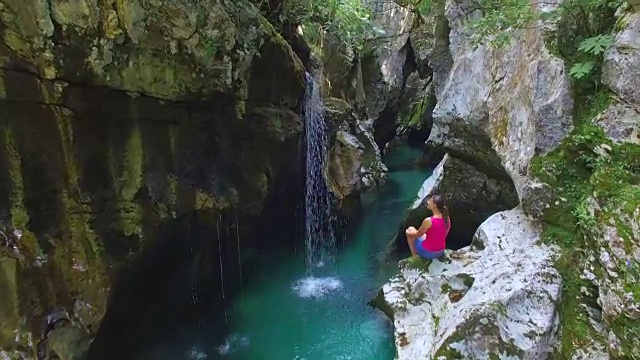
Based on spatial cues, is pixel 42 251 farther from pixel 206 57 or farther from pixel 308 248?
pixel 308 248

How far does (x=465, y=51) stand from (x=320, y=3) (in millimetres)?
3687

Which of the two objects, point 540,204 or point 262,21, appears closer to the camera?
point 540,204

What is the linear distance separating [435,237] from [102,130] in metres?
4.86

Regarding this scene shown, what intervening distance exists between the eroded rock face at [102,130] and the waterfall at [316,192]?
3.11 metres

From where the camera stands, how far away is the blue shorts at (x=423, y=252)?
636 centimetres

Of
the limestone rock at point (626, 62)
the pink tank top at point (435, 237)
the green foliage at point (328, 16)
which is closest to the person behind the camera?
the limestone rock at point (626, 62)

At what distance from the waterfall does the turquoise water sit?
1.43 feet

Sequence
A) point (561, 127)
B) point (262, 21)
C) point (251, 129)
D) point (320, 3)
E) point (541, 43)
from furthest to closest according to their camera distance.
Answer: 1. point (320, 3)
2. point (251, 129)
3. point (262, 21)
4. point (541, 43)
5. point (561, 127)

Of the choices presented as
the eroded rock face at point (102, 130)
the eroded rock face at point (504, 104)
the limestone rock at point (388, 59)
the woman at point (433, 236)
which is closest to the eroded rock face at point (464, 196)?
the eroded rock face at point (504, 104)

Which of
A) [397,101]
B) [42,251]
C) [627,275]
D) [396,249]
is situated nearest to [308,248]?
[396,249]

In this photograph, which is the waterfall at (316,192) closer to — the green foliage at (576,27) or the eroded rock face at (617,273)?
the green foliage at (576,27)

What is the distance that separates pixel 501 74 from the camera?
799 cm

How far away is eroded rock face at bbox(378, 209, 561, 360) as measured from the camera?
449 cm

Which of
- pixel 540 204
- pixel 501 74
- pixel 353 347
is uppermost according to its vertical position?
pixel 501 74
